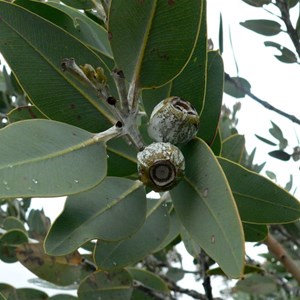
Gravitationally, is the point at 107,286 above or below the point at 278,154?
below

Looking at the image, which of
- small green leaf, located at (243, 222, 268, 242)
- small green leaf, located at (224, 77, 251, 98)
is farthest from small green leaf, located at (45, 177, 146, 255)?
small green leaf, located at (224, 77, 251, 98)

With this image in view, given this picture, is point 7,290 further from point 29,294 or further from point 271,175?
point 271,175

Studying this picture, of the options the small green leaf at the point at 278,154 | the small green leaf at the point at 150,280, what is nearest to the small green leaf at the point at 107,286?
the small green leaf at the point at 150,280

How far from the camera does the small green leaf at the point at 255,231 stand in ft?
4.39

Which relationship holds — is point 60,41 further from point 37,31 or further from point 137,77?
point 137,77

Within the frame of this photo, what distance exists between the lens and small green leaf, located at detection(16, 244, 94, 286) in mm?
1541

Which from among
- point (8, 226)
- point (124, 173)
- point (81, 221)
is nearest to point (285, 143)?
point (8, 226)

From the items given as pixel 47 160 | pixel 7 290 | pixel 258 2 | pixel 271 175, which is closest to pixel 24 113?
pixel 47 160

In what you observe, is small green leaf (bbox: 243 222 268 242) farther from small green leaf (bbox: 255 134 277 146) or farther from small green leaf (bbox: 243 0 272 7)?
small green leaf (bbox: 255 134 277 146)

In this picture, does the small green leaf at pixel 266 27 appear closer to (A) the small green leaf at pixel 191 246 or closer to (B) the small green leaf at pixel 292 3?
(B) the small green leaf at pixel 292 3

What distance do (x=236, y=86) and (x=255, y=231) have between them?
705 mm

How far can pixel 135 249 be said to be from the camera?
1239 millimetres

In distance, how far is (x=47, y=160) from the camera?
884mm

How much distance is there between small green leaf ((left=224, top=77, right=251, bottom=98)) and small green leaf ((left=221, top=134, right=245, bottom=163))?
45cm
